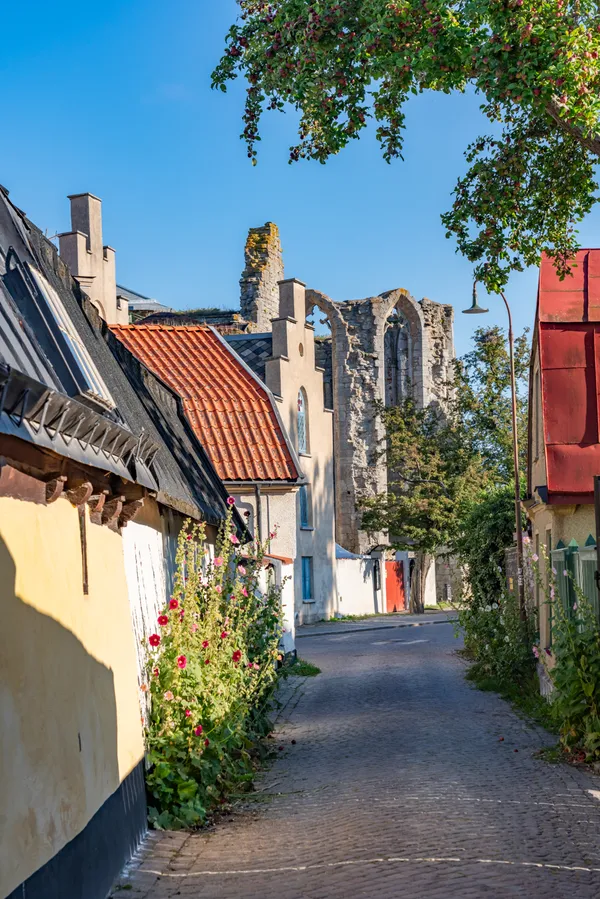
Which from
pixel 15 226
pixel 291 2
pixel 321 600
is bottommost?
pixel 321 600

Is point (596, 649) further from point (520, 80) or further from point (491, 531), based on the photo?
point (491, 531)

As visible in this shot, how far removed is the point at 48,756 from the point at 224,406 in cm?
2055

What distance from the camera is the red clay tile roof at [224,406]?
25.0 metres

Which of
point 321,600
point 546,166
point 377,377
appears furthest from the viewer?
point 377,377

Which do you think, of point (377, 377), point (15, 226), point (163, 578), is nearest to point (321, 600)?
point (377, 377)

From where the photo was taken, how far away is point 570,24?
8.45 m

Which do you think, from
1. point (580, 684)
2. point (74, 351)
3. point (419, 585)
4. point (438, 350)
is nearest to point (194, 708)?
point (74, 351)

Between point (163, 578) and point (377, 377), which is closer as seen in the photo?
point (163, 578)

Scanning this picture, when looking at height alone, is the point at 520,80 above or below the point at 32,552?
above

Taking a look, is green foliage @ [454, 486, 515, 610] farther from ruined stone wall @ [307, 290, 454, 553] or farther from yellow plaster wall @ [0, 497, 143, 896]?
ruined stone wall @ [307, 290, 454, 553]

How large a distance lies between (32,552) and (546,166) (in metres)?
7.47

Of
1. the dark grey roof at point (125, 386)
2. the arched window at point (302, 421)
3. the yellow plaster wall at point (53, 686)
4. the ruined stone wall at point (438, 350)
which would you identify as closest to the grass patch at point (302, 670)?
the dark grey roof at point (125, 386)

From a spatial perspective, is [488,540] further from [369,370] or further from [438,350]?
[438,350]

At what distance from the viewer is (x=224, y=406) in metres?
25.6
